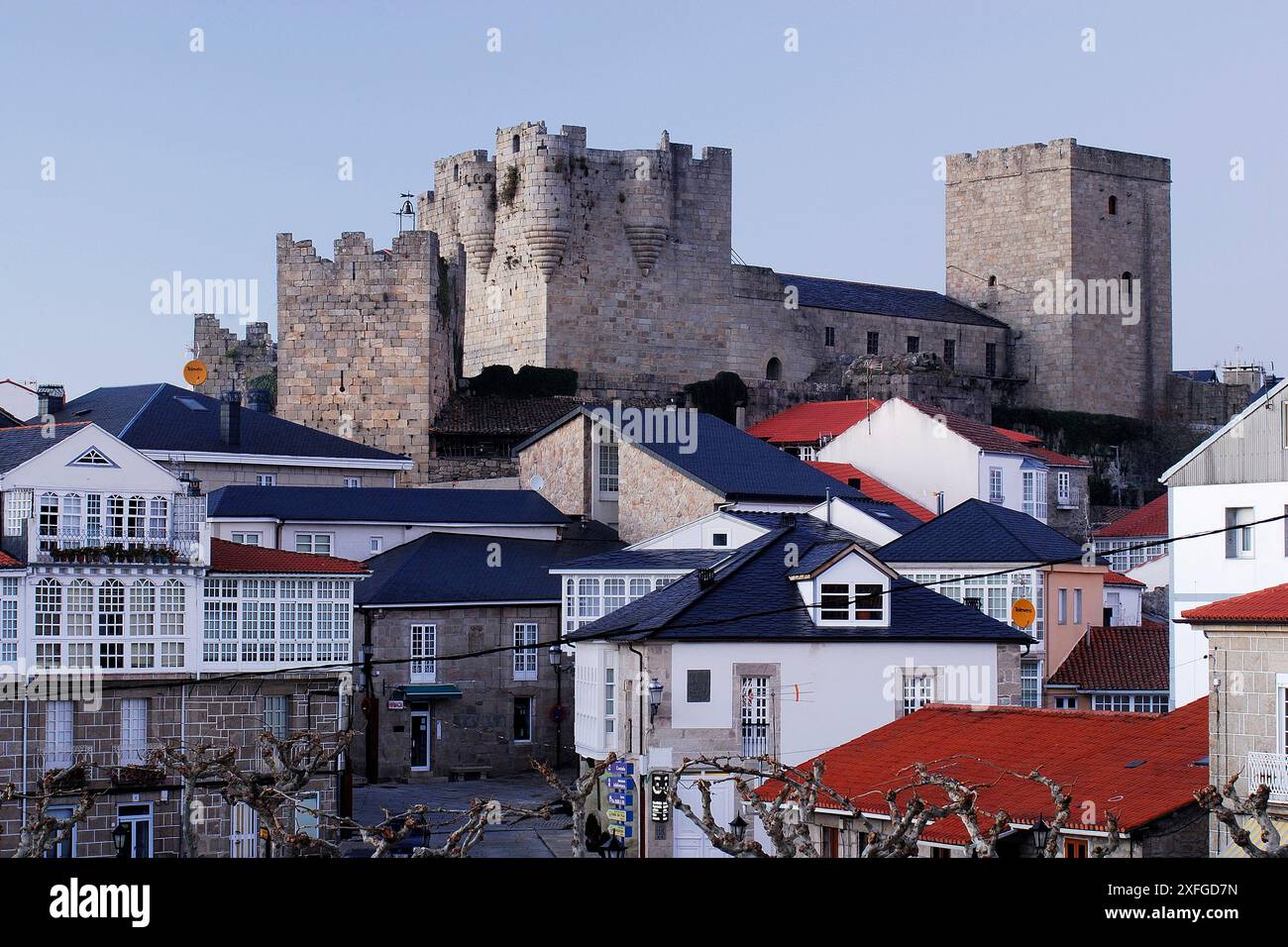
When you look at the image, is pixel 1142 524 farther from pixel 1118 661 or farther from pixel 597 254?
pixel 597 254

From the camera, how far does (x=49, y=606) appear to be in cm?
4059

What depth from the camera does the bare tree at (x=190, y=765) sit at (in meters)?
30.2

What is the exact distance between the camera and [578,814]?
23984mm

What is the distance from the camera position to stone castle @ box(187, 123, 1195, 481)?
2753 inches

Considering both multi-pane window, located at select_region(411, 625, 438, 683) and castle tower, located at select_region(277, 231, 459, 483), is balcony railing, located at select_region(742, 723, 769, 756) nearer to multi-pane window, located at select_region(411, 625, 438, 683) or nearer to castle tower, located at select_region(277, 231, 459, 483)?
multi-pane window, located at select_region(411, 625, 438, 683)

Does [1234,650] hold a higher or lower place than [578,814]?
higher

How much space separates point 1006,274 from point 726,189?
19551 millimetres

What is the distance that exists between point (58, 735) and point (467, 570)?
16672 mm

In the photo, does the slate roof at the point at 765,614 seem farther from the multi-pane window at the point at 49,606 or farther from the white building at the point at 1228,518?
the multi-pane window at the point at 49,606

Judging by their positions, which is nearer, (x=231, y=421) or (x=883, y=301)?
(x=231, y=421)

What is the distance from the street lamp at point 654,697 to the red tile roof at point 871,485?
1025 inches

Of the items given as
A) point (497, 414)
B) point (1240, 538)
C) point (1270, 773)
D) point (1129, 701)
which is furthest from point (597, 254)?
point (1270, 773)

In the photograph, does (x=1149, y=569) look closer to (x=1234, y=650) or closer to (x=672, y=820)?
(x=672, y=820)
